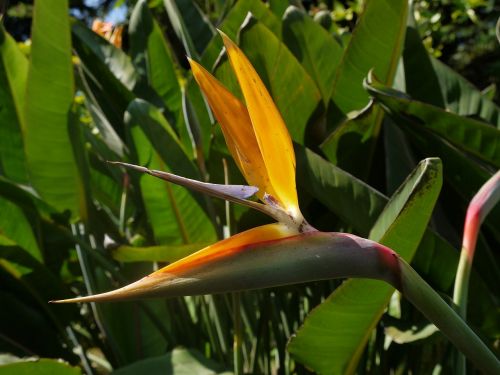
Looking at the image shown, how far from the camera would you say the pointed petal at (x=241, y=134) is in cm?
51

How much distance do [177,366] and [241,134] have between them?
0.58m

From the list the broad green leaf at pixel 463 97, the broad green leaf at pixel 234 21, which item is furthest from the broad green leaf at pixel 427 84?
the broad green leaf at pixel 234 21

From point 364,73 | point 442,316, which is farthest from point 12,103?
point 442,316

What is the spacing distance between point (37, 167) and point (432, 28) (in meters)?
1.94

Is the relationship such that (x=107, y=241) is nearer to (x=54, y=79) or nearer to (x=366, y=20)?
(x=54, y=79)

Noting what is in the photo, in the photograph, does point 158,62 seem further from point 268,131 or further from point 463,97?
point 268,131

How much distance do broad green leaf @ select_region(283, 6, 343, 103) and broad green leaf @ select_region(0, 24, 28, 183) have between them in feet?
1.68

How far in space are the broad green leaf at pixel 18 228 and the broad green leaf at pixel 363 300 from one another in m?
0.62

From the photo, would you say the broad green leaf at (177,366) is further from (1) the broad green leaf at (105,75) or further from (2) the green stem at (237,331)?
(1) the broad green leaf at (105,75)

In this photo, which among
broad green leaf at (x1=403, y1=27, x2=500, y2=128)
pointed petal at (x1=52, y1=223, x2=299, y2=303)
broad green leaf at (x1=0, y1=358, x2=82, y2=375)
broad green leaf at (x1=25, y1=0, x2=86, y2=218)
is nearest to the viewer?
pointed petal at (x1=52, y1=223, x2=299, y2=303)

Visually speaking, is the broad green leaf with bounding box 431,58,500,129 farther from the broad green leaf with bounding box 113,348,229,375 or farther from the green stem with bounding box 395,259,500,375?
the green stem with bounding box 395,259,500,375

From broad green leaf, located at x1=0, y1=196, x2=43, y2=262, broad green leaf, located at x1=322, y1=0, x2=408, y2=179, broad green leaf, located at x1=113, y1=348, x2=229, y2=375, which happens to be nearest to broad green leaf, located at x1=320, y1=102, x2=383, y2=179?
broad green leaf, located at x1=322, y1=0, x2=408, y2=179

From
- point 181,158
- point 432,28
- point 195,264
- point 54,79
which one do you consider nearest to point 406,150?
point 181,158

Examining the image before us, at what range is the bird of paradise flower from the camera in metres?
0.43
